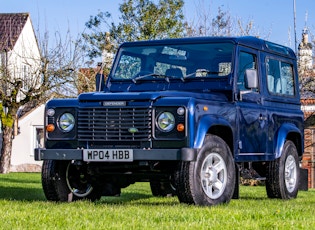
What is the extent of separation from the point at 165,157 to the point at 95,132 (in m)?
1.08

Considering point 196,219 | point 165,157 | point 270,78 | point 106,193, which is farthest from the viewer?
point 270,78

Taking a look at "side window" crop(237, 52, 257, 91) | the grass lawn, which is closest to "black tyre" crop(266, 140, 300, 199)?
"side window" crop(237, 52, 257, 91)

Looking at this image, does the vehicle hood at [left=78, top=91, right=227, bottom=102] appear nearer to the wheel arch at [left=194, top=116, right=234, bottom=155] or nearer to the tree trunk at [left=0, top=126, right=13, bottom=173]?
the wheel arch at [left=194, top=116, right=234, bottom=155]

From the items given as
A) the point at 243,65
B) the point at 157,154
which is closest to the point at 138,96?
the point at 157,154

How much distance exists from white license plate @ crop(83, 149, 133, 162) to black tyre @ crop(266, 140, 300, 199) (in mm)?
3284

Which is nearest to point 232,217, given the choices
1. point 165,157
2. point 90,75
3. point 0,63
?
point 165,157

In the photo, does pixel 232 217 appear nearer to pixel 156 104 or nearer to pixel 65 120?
pixel 156 104

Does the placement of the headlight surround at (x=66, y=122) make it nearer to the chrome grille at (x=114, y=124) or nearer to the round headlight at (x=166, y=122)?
the chrome grille at (x=114, y=124)

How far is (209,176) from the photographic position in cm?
1063

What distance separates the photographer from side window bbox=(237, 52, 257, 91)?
1178cm

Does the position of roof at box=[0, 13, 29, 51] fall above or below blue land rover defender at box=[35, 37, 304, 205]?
above

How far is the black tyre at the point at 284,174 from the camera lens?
1289 centimetres

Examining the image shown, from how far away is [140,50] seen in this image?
1247 cm

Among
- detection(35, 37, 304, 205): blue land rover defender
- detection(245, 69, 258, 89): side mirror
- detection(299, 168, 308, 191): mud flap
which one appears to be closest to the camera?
detection(35, 37, 304, 205): blue land rover defender
